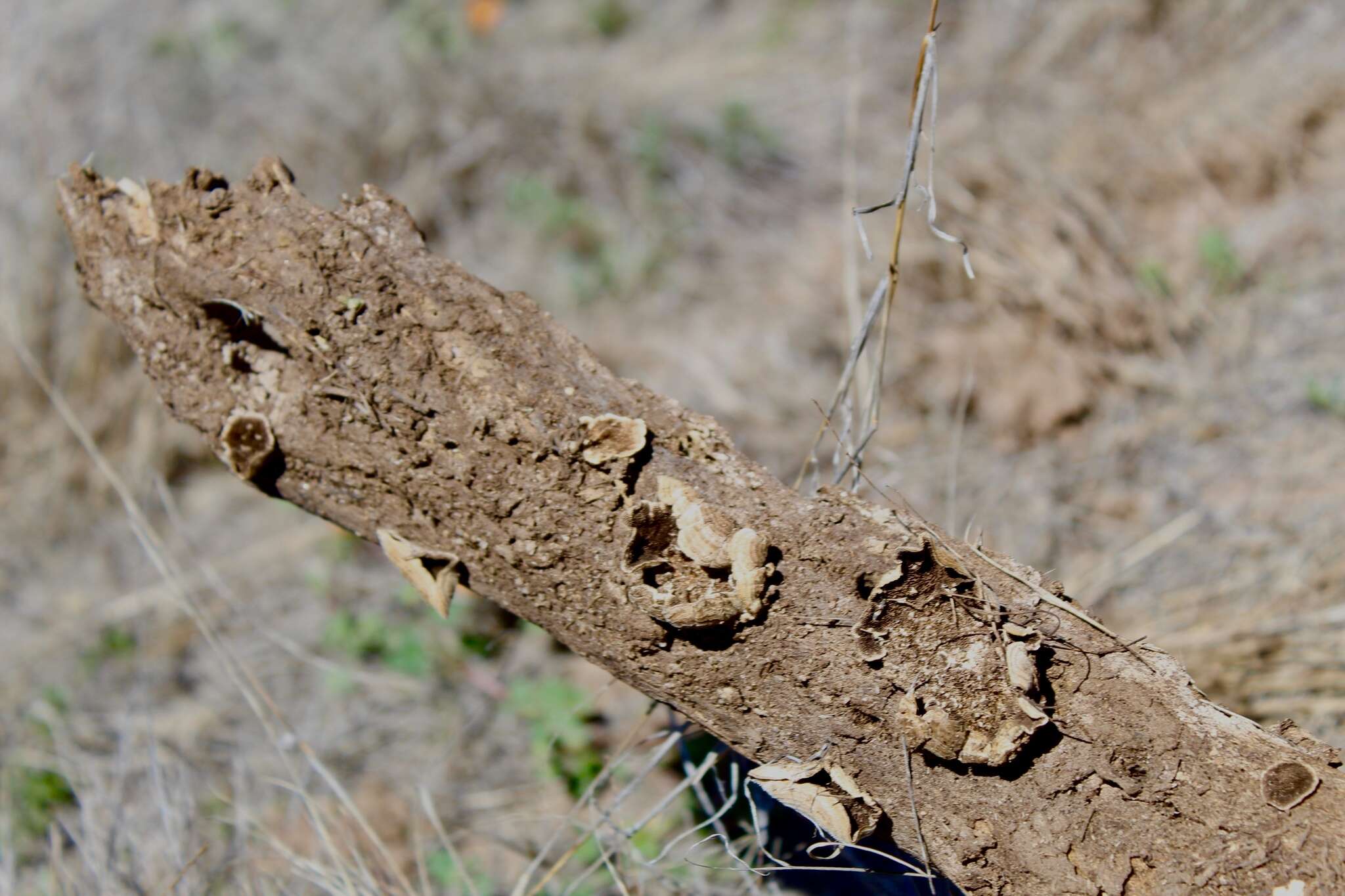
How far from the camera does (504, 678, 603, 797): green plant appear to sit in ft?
5.30

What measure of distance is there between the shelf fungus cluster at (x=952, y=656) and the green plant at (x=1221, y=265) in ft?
6.02

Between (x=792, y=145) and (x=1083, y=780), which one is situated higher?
(x=792, y=145)

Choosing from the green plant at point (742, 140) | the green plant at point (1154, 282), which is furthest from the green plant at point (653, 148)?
the green plant at point (1154, 282)

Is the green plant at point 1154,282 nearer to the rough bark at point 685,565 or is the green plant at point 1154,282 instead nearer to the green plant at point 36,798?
the rough bark at point 685,565

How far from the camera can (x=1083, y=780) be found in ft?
2.71

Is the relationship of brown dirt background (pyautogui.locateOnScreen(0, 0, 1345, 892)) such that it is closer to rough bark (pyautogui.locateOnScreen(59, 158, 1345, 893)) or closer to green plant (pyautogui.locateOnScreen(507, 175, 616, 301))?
green plant (pyautogui.locateOnScreen(507, 175, 616, 301))

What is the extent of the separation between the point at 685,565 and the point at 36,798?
1630mm

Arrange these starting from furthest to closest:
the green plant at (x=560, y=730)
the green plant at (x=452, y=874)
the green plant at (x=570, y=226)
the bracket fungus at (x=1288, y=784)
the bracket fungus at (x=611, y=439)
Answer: the green plant at (x=570, y=226) → the green plant at (x=560, y=730) → the green plant at (x=452, y=874) → the bracket fungus at (x=611, y=439) → the bracket fungus at (x=1288, y=784)

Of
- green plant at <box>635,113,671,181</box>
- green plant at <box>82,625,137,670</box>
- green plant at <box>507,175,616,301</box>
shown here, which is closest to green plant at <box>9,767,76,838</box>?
green plant at <box>82,625,137,670</box>

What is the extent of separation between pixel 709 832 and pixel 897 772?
62cm

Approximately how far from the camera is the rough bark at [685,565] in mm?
816

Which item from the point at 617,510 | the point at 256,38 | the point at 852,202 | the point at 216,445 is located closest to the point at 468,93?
the point at 256,38

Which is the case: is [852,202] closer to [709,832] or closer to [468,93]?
[709,832]

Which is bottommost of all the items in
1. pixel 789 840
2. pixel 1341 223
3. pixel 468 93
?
pixel 789 840
